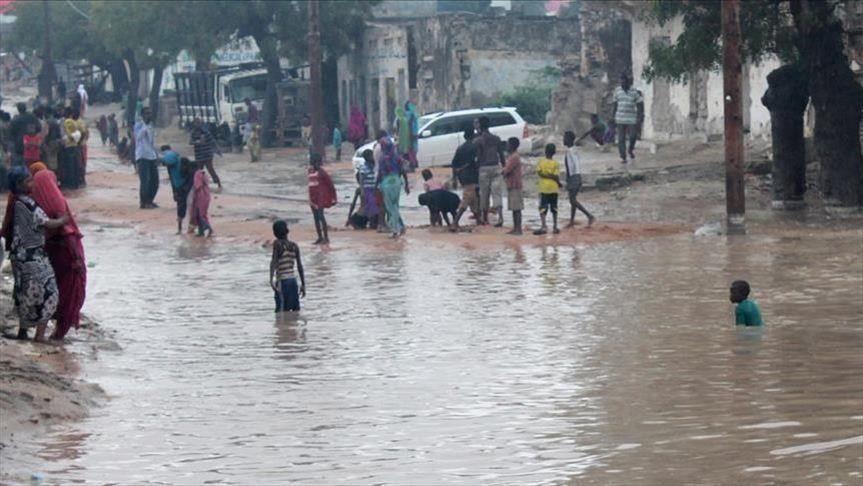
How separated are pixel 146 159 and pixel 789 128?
1144 centimetres

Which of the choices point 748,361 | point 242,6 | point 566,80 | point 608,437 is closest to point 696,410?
point 608,437

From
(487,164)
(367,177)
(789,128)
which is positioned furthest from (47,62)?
(789,128)

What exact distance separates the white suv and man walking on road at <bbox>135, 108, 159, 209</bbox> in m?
7.74

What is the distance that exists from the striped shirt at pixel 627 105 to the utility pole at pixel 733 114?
946 cm

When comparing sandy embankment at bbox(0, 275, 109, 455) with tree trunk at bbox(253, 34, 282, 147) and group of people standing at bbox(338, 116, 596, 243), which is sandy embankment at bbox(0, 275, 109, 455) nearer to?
group of people standing at bbox(338, 116, 596, 243)

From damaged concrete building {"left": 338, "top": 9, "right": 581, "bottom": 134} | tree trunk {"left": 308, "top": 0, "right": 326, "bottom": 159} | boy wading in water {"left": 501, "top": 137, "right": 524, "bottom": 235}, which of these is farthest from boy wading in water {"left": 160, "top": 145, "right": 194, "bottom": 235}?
damaged concrete building {"left": 338, "top": 9, "right": 581, "bottom": 134}

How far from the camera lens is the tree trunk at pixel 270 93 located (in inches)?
2012

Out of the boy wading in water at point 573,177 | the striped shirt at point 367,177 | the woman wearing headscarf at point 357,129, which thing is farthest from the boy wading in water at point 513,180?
the woman wearing headscarf at point 357,129

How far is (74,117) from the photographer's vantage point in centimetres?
3331

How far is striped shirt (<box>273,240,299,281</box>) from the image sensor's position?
16.5 meters

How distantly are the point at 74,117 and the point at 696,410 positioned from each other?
2421cm

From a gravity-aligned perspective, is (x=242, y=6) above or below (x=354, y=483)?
above

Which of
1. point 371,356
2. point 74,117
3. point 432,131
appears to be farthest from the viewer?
point 432,131

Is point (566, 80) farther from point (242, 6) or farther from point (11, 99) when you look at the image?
point (11, 99)
